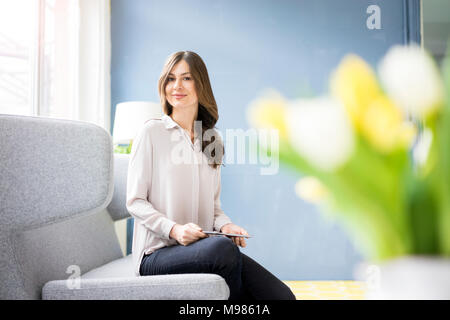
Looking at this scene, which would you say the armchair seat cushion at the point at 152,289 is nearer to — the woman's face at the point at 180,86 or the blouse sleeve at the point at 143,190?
the blouse sleeve at the point at 143,190

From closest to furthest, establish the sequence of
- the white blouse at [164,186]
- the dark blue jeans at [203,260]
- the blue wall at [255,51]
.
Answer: the dark blue jeans at [203,260] → the white blouse at [164,186] → the blue wall at [255,51]

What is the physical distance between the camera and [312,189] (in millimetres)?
218

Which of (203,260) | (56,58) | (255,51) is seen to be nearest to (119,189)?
(203,260)

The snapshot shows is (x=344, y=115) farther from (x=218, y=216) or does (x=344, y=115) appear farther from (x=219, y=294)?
(x=218, y=216)

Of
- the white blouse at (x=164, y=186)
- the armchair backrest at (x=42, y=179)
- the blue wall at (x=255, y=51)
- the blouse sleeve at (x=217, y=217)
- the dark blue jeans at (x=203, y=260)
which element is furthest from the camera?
the blue wall at (x=255, y=51)

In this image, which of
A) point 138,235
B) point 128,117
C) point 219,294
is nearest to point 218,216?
point 138,235

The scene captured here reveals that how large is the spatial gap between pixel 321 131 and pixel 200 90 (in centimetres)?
83

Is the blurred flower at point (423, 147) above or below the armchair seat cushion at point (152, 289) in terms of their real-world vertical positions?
above

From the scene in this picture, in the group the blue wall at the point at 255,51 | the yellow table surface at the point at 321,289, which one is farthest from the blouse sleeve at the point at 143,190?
the blue wall at the point at 255,51

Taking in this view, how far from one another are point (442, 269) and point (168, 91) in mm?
868

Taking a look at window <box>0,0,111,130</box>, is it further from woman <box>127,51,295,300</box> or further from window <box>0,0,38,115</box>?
woman <box>127,51,295,300</box>

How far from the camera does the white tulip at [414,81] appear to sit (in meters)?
0.20

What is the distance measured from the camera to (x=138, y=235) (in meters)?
Answer: 0.88

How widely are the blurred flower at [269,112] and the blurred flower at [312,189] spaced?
4cm
